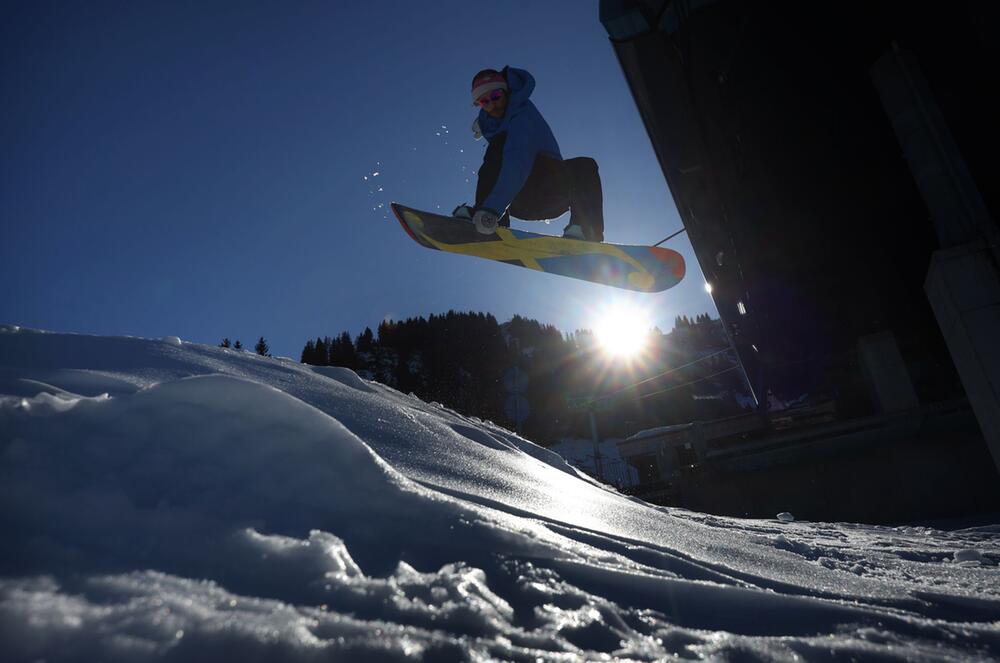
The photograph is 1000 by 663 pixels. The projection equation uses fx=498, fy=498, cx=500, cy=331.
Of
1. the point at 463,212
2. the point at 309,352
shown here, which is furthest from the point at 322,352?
the point at 463,212

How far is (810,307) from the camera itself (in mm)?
6426

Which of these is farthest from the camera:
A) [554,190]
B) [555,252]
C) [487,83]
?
[555,252]

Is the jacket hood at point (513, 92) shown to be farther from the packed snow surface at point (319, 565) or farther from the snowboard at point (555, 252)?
the packed snow surface at point (319, 565)

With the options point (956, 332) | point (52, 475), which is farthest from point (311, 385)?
point (956, 332)

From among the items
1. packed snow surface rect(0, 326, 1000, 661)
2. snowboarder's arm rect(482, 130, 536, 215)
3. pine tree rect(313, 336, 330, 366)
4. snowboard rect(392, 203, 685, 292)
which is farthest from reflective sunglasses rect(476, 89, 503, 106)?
pine tree rect(313, 336, 330, 366)

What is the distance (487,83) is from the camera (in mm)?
5219

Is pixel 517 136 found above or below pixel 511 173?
above

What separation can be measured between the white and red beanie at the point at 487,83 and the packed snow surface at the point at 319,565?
15.6 feet

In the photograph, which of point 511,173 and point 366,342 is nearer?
point 511,173

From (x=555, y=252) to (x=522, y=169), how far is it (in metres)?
1.17

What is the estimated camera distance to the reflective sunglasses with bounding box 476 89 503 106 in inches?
206

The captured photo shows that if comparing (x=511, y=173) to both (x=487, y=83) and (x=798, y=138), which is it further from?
(x=798, y=138)

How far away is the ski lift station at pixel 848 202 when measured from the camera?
3.54m

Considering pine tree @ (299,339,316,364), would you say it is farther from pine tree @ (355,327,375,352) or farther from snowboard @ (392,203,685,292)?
snowboard @ (392,203,685,292)
